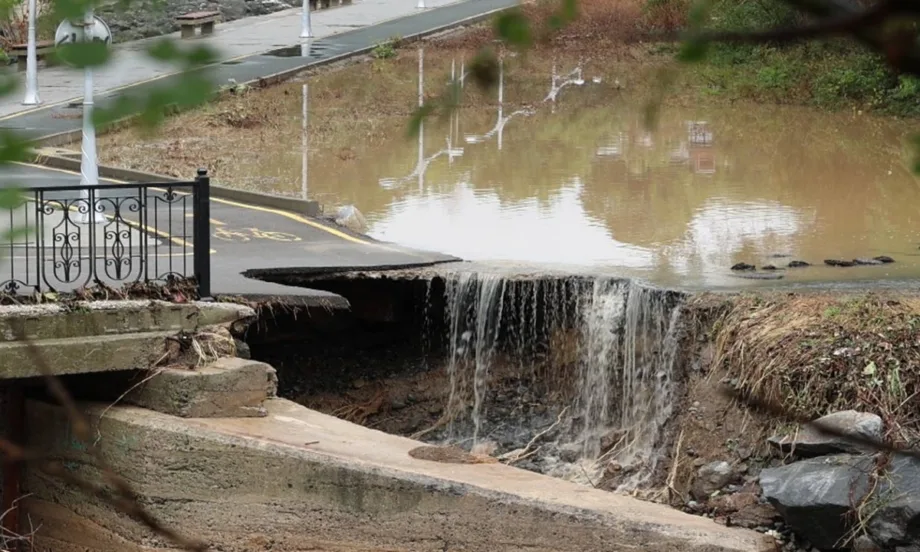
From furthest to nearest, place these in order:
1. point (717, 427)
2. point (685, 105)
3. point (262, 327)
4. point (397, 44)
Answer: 1. point (397, 44)
2. point (685, 105)
3. point (262, 327)
4. point (717, 427)

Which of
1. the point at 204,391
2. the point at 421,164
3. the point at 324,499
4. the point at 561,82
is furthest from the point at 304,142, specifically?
the point at 324,499

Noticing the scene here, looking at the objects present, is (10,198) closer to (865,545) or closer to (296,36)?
(865,545)

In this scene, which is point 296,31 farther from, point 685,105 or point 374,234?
point 374,234

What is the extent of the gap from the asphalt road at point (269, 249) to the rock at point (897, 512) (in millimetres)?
4613

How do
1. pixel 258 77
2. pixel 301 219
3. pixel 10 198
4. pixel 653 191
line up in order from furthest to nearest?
pixel 258 77 → pixel 653 191 → pixel 301 219 → pixel 10 198

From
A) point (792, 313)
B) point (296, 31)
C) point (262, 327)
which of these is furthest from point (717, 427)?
point (296, 31)

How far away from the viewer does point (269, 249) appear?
14242 mm

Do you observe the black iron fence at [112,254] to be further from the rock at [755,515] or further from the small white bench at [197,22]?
the small white bench at [197,22]

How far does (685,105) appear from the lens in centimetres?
2706

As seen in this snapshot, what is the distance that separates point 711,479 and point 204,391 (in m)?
3.58

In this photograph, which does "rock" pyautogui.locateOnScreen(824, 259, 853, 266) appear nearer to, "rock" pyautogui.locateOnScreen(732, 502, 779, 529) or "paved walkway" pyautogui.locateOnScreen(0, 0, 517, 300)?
"paved walkway" pyautogui.locateOnScreen(0, 0, 517, 300)

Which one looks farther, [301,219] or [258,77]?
[258,77]

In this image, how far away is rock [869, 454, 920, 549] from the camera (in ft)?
30.8

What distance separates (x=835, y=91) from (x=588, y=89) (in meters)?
4.50
